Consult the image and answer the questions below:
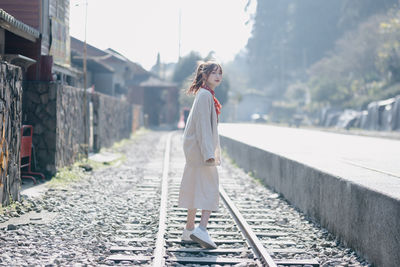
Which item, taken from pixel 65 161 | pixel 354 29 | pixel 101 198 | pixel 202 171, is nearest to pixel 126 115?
pixel 65 161

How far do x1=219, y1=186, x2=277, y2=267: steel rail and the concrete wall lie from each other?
1031 millimetres

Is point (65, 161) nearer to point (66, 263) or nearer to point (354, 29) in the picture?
point (66, 263)

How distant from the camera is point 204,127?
520 cm

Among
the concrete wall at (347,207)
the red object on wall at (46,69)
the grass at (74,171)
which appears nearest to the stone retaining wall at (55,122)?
the grass at (74,171)

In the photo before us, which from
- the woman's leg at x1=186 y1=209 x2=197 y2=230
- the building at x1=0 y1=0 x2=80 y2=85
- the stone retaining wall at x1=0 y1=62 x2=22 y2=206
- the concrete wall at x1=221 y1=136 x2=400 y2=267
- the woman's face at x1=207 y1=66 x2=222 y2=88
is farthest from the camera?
the building at x1=0 y1=0 x2=80 y2=85

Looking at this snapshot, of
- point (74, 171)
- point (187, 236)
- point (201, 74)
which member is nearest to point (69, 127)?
point (74, 171)

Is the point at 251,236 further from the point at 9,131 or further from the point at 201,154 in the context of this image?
the point at 9,131

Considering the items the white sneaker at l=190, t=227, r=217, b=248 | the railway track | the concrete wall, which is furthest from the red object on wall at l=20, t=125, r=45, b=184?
the white sneaker at l=190, t=227, r=217, b=248

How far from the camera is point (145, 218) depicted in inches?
A: 278

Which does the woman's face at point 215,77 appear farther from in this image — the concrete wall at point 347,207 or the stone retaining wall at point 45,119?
the stone retaining wall at point 45,119

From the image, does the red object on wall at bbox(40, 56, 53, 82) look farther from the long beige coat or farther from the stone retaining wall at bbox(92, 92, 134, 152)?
the long beige coat

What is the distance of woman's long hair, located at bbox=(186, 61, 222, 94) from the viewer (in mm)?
5363

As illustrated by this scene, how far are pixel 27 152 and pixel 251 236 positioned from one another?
19.5ft

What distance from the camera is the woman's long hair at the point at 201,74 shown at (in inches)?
211
